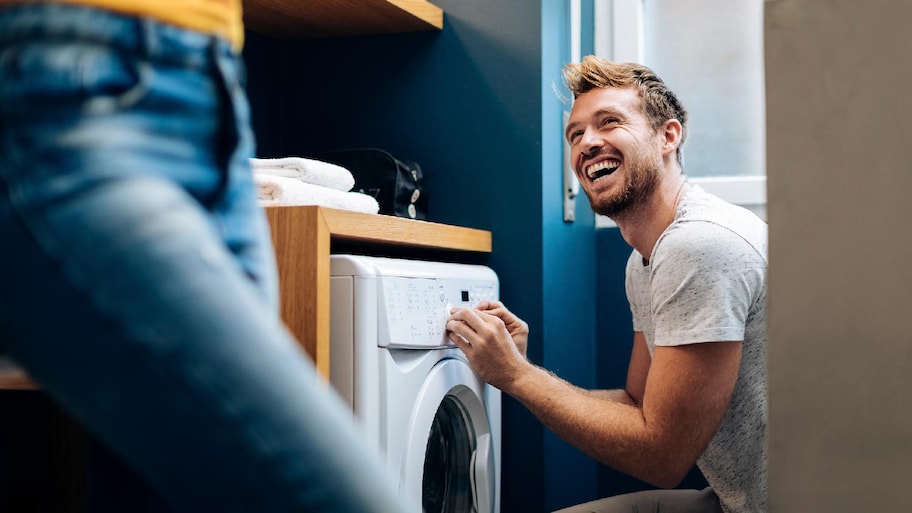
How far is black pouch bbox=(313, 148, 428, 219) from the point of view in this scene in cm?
221

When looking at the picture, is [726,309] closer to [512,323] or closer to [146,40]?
[512,323]

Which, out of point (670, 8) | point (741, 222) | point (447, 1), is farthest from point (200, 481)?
point (670, 8)

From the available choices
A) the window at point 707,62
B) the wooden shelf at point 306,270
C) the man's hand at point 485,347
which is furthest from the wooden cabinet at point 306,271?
the window at point 707,62

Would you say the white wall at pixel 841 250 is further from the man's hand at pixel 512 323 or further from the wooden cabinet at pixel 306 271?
the man's hand at pixel 512 323

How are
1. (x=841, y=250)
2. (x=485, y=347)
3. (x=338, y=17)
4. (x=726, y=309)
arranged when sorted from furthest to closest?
(x=338, y=17), (x=485, y=347), (x=726, y=309), (x=841, y=250)

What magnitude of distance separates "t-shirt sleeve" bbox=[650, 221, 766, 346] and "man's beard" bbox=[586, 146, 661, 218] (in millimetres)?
313

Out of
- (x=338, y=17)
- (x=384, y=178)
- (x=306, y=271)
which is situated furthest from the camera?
(x=338, y=17)

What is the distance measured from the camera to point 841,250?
0.77 meters

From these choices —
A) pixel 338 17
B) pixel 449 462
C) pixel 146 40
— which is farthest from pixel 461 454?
pixel 146 40

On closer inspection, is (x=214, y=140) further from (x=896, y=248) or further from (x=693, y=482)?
(x=693, y=482)

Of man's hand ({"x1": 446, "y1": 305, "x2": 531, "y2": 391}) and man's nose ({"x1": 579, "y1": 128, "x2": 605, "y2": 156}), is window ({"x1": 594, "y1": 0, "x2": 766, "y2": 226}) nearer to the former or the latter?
man's nose ({"x1": 579, "y1": 128, "x2": 605, "y2": 156})

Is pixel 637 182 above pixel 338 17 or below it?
below

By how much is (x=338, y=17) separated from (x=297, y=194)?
35.4 inches

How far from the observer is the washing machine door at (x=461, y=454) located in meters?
1.99
